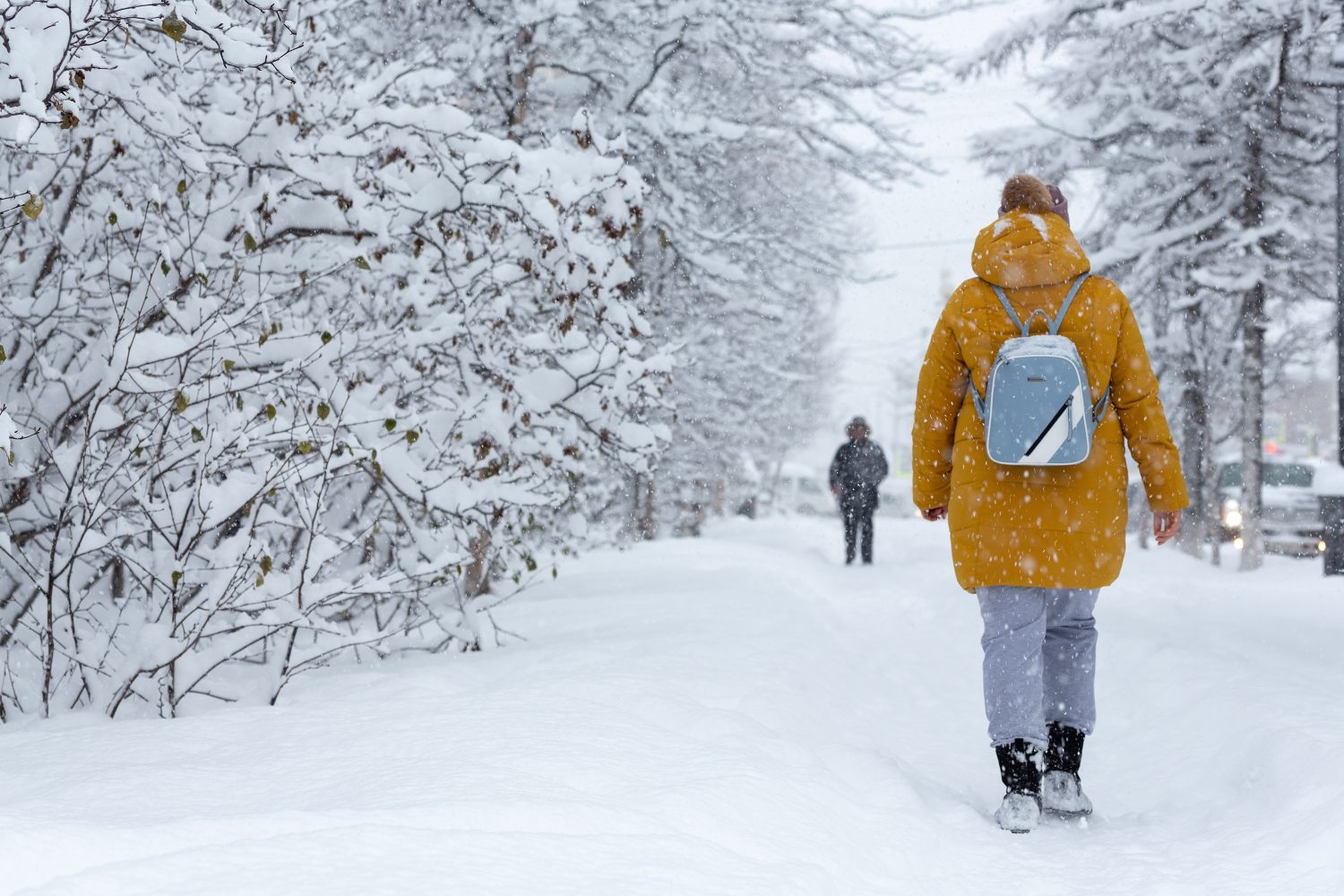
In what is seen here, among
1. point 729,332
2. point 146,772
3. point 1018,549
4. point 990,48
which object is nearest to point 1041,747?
point 1018,549

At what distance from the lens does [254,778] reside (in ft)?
8.18

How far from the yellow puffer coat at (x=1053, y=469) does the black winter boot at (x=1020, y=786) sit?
0.49 meters

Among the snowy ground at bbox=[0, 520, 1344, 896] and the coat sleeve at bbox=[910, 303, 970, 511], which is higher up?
the coat sleeve at bbox=[910, 303, 970, 511]

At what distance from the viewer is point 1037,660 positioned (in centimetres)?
326

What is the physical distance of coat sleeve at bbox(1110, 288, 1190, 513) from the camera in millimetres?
3297

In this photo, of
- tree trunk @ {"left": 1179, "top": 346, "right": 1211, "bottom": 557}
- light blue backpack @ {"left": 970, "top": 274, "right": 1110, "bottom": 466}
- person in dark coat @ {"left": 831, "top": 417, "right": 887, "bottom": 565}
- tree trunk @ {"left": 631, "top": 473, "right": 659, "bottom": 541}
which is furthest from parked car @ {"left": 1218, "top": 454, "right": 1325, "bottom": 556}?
light blue backpack @ {"left": 970, "top": 274, "right": 1110, "bottom": 466}

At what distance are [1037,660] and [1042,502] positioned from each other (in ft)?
1.54

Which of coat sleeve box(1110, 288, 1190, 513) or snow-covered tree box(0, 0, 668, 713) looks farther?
snow-covered tree box(0, 0, 668, 713)

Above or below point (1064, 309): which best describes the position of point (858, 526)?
below

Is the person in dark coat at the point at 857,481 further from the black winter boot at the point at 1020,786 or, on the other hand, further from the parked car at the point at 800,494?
the parked car at the point at 800,494

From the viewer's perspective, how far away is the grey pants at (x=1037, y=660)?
128 inches

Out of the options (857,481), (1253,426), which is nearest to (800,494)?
(1253,426)

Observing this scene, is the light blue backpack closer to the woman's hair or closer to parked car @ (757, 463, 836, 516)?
the woman's hair

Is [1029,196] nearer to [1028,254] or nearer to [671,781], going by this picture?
[1028,254]
